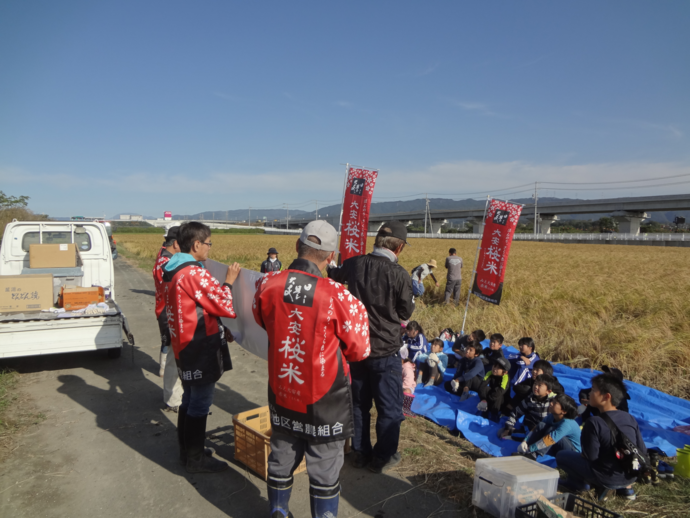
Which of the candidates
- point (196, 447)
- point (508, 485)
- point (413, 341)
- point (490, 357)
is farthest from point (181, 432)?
point (490, 357)

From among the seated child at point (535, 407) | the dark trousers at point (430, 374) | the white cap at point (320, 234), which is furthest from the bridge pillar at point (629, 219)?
the white cap at point (320, 234)

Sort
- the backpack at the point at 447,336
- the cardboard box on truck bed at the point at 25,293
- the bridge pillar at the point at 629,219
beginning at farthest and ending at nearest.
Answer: the bridge pillar at the point at 629,219, the backpack at the point at 447,336, the cardboard box on truck bed at the point at 25,293

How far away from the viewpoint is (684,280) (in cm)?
1223

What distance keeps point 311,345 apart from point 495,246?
6283 millimetres

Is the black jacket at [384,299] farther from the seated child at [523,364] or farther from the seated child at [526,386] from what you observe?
the seated child at [523,364]

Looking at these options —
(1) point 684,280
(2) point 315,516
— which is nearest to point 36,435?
(2) point 315,516

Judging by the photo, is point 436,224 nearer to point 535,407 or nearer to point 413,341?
point 413,341

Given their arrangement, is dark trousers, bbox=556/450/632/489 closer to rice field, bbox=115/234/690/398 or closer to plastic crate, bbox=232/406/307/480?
plastic crate, bbox=232/406/307/480

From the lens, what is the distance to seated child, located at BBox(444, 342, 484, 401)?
5.39 m

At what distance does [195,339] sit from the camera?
3.14 m

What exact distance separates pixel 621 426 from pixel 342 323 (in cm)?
225

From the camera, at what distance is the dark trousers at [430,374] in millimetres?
5902

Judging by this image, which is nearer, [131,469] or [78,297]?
[131,469]

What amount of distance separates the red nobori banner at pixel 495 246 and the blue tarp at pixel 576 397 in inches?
86.1
